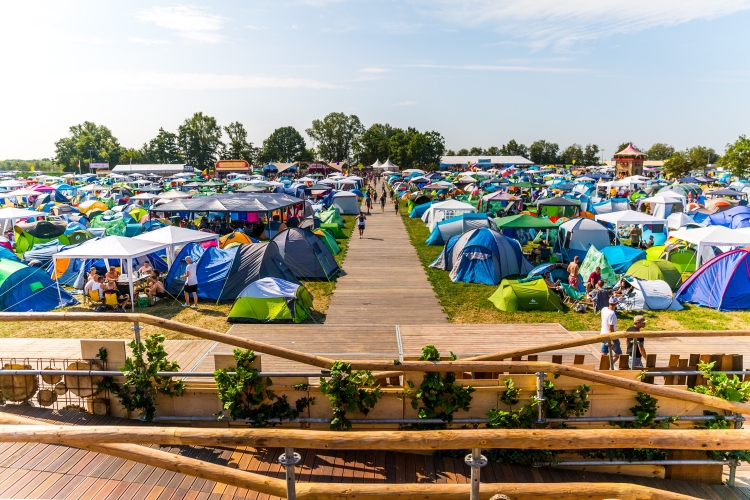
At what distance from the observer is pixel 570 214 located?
3181cm

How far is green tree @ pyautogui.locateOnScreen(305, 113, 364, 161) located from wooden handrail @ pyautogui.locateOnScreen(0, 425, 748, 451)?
11278cm

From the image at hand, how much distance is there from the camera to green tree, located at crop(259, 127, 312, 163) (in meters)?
112

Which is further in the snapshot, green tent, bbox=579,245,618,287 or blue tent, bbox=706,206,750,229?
blue tent, bbox=706,206,750,229

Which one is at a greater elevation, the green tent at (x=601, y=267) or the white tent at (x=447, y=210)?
the white tent at (x=447, y=210)

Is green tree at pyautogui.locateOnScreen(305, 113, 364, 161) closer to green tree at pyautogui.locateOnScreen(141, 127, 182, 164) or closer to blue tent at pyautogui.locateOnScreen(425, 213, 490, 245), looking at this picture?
green tree at pyautogui.locateOnScreen(141, 127, 182, 164)

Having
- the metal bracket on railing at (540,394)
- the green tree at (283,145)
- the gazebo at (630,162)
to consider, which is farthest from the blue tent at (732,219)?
the green tree at (283,145)

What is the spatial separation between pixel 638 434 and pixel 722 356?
3.77 meters

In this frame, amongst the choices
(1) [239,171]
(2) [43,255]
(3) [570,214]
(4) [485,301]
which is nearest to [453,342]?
(4) [485,301]

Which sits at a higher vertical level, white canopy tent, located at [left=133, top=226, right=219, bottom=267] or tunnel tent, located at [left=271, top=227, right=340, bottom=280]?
white canopy tent, located at [left=133, top=226, right=219, bottom=267]

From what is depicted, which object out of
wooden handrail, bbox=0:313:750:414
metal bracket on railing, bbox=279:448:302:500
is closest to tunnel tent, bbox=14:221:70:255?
wooden handrail, bbox=0:313:750:414

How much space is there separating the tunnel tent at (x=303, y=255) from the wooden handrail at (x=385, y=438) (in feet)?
46.0

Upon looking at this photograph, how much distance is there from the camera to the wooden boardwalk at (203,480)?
13.5 ft

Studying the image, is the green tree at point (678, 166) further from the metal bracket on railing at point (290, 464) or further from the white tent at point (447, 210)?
the metal bracket on railing at point (290, 464)

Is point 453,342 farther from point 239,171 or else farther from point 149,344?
point 239,171
